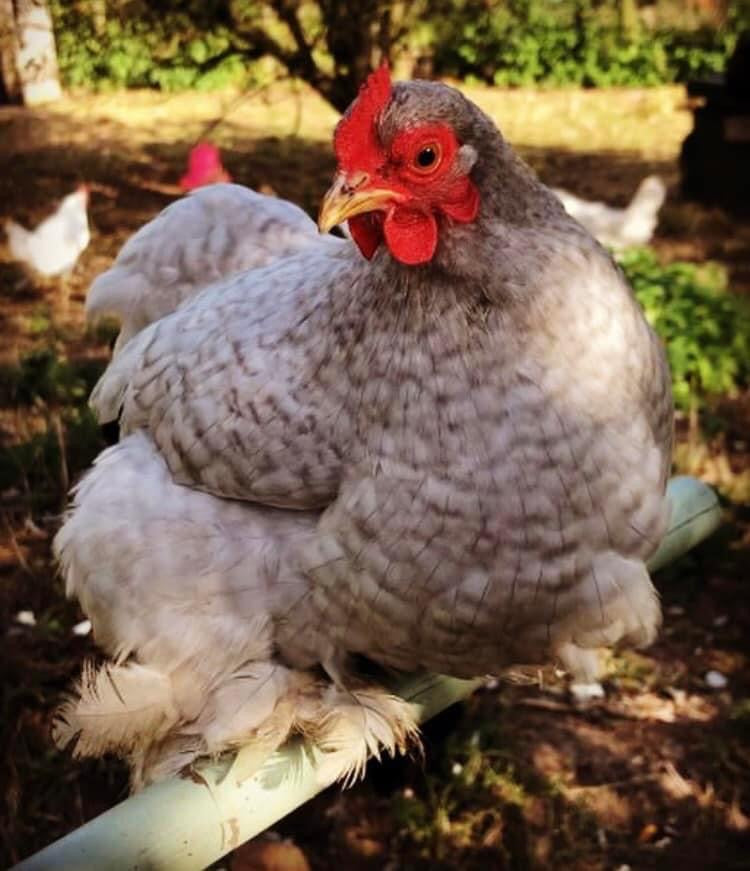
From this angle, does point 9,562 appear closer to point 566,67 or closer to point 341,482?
point 341,482

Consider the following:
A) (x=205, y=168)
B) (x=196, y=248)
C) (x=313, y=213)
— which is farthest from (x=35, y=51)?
(x=196, y=248)

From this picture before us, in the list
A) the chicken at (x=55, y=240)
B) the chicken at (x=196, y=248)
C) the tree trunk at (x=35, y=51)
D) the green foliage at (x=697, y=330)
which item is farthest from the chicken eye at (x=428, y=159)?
the chicken at (x=55, y=240)

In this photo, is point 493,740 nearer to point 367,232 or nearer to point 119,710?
point 119,710

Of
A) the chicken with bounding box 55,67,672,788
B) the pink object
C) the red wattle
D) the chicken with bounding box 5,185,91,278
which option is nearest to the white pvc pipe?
the chicken with bounding box 55,67,672,788

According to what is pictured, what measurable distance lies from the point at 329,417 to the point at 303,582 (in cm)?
20

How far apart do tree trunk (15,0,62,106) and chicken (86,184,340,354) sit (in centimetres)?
84

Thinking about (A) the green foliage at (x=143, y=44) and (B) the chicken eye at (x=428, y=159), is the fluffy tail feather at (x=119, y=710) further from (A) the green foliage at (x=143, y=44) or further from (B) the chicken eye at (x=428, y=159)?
(A) the green foliage at (x=143, y=44)

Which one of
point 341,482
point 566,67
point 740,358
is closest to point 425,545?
point 341,482

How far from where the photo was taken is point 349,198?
112 centimetres

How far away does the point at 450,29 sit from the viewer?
4203 mm

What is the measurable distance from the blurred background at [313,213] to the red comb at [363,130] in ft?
4.16

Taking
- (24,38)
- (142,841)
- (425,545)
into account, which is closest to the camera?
(142,841)

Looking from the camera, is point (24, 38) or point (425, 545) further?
point (24, 38)

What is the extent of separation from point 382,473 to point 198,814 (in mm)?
409
